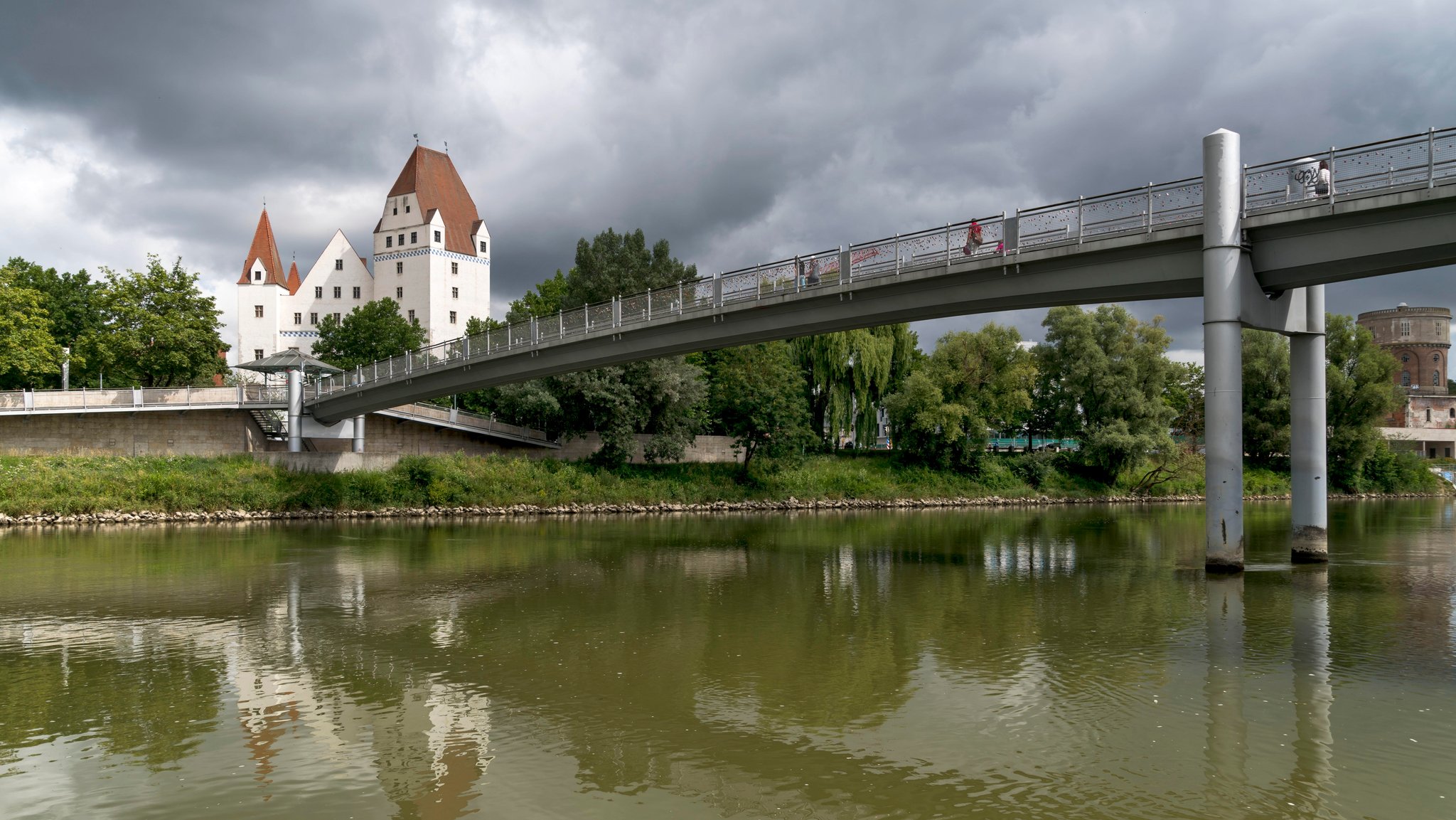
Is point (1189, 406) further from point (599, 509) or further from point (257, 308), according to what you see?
point (257, 308)

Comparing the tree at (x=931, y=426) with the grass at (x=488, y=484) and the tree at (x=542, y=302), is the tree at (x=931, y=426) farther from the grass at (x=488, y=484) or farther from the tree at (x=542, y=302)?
the tree at (x=542, y=302)

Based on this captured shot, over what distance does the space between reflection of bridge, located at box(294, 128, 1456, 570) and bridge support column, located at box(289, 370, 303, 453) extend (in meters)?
22.8

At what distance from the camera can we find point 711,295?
30.3 meters

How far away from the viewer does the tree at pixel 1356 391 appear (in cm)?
5831

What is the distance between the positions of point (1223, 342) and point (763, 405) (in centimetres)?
3115

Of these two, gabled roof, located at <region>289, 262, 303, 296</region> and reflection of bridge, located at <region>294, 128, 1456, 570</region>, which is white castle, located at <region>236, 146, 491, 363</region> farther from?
reflection of bridge, located at <region>294, 128, 1456, 570</region>

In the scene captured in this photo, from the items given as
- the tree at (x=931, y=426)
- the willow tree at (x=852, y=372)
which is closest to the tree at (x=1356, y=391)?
the tree at (x=931, y=426)

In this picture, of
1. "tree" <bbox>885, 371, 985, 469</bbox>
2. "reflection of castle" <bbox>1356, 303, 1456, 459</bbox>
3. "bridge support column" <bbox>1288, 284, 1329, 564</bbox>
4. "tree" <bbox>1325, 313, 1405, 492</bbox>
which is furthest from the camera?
"reflection of castle" <bbox>1356, 303, 1456, 459</bbox>

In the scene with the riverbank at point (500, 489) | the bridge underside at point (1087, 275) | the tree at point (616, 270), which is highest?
the tree at point (616, 270)

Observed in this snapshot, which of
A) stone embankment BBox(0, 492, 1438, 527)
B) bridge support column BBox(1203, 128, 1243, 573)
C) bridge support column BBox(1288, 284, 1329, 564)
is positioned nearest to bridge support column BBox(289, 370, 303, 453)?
stone embankment BBox(0, 492, 1438, 527)

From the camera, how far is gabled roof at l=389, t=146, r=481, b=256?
9456cm

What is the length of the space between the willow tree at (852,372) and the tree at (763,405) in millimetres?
3497

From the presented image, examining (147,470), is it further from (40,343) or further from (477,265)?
(477,265)

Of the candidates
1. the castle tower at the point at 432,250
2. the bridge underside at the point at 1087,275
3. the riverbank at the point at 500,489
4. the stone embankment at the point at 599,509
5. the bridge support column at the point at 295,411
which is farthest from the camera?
the castle tower at the point at 432,250
